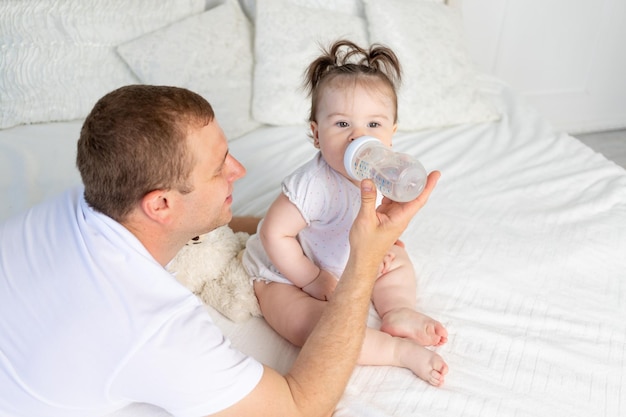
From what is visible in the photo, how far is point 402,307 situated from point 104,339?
660 millimetres

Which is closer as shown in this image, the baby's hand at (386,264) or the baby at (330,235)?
the baby at (330,235)

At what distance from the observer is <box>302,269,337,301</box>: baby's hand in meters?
1.33

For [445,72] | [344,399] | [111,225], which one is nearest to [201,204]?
[111,225]

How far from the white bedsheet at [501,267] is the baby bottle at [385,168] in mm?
341

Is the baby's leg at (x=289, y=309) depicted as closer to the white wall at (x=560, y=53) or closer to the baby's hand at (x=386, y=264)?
the baby's hand at (x=386, y=264)

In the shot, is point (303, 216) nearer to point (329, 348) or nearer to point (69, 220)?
point (329, 348)

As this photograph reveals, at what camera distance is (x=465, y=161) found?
→ 6.69ft

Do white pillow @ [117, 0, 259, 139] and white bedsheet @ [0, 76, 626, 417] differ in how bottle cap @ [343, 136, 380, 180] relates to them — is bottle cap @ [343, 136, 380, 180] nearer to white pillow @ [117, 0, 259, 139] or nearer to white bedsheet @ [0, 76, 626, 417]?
white bedsheet @ [0, 76, 626, 417]

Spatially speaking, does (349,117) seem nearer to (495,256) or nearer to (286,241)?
(286,241)

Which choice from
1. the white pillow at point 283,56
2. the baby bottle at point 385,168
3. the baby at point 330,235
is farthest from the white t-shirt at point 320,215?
the white pillow at point 283,56

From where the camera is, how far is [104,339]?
0.93 m

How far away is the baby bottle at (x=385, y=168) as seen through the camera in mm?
1171

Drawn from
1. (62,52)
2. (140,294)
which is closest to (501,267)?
(140,294)

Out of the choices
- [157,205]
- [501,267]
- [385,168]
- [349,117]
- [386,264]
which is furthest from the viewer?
[501,267]
